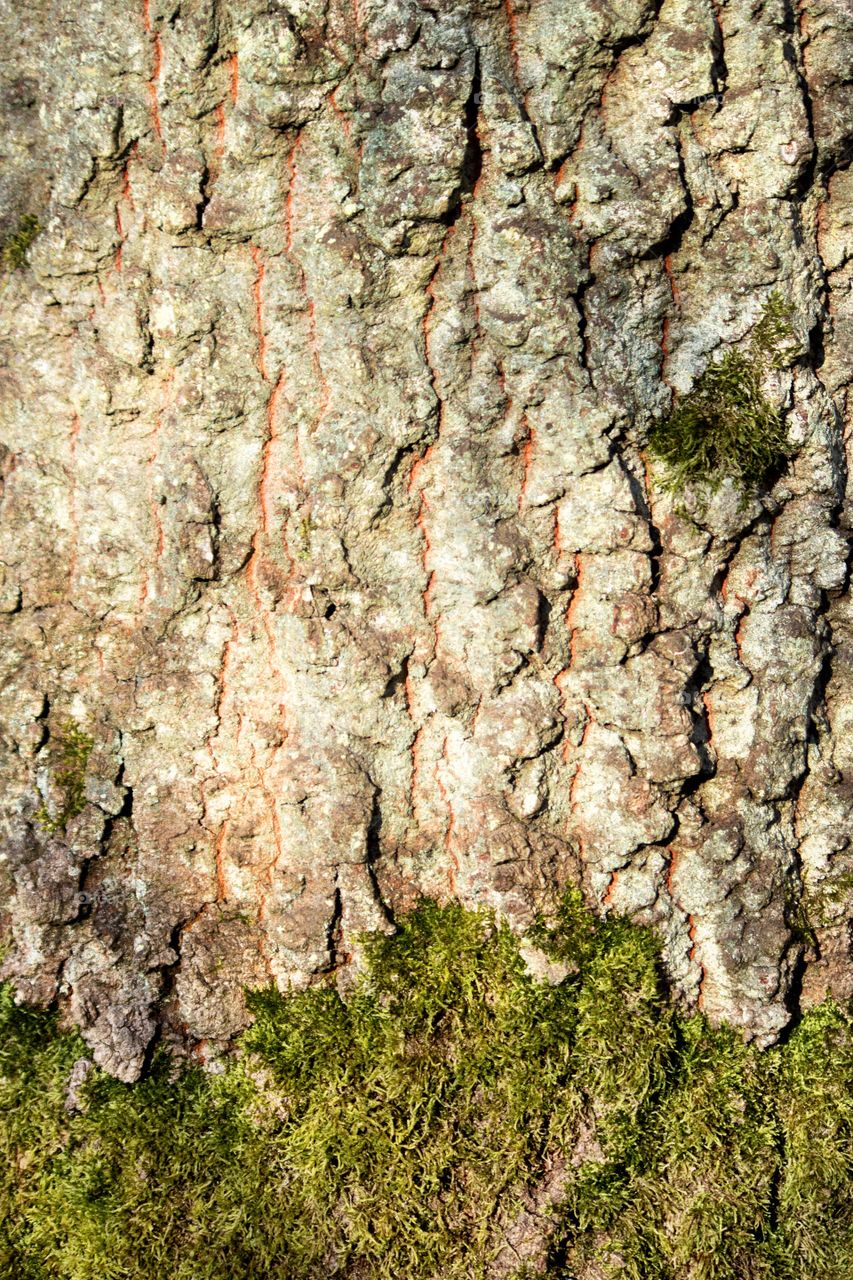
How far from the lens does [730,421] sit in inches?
90.1

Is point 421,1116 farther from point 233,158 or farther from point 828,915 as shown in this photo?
point 233,158

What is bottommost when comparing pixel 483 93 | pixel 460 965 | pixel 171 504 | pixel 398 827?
pixel 460 965

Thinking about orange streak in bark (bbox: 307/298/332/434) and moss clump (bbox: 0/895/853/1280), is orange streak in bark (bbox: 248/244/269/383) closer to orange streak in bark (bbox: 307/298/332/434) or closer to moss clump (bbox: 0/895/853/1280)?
orange streak in bark (bbox: 307/298/332/434)

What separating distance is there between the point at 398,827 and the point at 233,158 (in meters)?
1.57

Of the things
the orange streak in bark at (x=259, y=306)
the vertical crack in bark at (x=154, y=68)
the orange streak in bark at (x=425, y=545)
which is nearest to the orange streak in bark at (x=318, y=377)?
the orange streak in bark at (x=259, y=306)

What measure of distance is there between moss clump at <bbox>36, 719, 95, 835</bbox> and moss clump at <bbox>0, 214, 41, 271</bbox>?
3.66 ft

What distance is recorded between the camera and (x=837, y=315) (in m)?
2.37

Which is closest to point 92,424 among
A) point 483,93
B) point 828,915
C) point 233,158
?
point 233,158

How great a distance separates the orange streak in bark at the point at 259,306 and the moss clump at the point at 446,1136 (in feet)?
4.41

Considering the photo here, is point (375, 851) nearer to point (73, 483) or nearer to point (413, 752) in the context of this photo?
point (413, 752)

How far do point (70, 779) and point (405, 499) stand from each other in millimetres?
1078

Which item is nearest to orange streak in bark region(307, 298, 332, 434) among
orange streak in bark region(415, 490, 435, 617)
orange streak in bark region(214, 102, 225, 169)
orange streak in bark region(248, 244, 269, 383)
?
orange streak in bark region(248, 244, 269, 383)

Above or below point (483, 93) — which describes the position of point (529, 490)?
below

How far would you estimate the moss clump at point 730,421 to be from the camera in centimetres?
228
